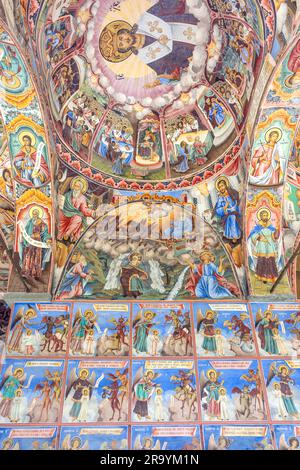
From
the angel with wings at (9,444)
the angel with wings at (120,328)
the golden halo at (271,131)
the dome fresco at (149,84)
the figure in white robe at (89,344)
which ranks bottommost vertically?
the angel with wings at (9,444)

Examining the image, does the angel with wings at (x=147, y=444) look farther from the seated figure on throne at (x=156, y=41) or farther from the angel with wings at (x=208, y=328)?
the seated figure on throne at (x=156, y=41)

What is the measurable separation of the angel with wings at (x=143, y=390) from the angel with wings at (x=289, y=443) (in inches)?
104

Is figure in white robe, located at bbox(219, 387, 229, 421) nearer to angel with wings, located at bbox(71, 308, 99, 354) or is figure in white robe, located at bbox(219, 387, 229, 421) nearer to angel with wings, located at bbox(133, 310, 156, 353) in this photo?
angel with wings, located at bbox(133, 310, 156, 353)

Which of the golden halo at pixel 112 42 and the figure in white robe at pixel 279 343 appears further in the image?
the golden halo at pixel 112 42

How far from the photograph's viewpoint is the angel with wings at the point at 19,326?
39.0ft

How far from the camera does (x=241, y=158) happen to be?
510 inches

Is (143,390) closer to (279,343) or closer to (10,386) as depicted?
(10,386)

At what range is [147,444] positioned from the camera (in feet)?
34.8

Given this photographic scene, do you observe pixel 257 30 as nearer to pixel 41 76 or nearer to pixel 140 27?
pixel 140 27

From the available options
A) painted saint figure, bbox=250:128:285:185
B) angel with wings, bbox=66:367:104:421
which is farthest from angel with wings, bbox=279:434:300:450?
painted saint figure, bbox=250:128:285:185

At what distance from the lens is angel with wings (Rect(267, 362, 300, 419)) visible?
36.5ft

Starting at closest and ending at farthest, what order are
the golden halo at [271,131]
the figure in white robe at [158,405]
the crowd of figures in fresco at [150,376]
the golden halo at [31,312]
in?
the crowd of figures in fresco at [150,376] → the figure in white robe at [158,405] → the golden halo at [271,131] → the golden halo at [31,312]

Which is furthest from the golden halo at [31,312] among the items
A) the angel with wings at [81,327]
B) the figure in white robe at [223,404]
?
the figure in white robe at [223,404]

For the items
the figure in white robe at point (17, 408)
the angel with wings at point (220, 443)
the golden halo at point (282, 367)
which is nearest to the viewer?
the angel with wings at point (220, 443)
